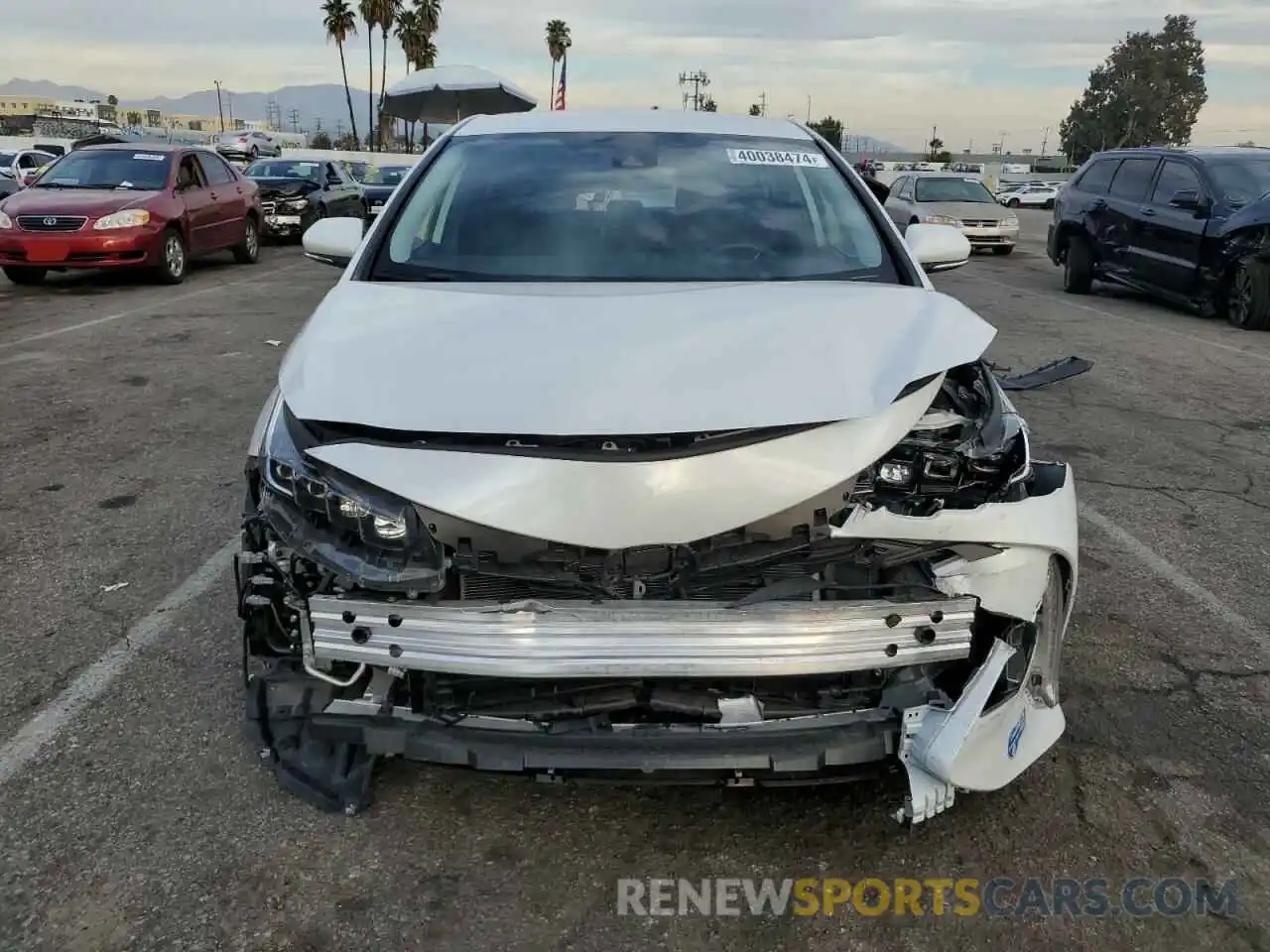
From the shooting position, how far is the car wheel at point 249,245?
50.0ft

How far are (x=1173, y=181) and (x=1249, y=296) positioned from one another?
1760 millimetres

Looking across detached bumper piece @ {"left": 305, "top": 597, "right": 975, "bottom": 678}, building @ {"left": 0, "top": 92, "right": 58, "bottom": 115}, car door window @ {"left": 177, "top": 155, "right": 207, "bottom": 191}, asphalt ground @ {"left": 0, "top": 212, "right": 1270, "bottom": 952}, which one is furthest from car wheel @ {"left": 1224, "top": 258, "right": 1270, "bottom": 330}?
building @ {"left": 0, "top": 92, "right": 58, "bottom": 115}

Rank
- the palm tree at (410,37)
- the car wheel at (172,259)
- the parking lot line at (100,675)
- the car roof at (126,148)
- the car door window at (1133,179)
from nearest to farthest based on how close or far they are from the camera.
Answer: the parking lot line at (100,675), the car door window at (1133,179), the car wheel at (172,259), the car roof at (126,148), the palm tree at (410,37)

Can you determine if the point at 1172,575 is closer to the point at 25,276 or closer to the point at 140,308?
the point at 140,308

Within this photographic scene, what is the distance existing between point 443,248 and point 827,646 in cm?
201

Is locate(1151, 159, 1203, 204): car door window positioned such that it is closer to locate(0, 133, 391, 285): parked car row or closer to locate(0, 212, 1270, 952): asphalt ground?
locate(0, 212, 1270, 952): asphalt ground

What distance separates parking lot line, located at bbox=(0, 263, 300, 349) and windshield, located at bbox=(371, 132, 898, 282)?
22.7 feet

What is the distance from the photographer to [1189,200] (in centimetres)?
1113

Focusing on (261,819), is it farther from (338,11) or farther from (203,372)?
(338,11)

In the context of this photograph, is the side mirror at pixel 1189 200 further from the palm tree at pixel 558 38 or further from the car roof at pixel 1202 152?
the palm tree at pixel 558 38

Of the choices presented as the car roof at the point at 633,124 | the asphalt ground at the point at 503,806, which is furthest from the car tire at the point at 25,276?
the car roof at the point at 633,124

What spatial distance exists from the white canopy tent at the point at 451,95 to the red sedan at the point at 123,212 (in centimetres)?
1412

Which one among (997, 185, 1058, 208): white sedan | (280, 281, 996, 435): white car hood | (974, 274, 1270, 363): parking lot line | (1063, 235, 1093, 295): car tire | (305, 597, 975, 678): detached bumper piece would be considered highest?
(280, 281, 996, 435): white car hood

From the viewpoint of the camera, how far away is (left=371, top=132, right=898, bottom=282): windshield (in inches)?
136
